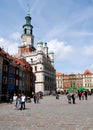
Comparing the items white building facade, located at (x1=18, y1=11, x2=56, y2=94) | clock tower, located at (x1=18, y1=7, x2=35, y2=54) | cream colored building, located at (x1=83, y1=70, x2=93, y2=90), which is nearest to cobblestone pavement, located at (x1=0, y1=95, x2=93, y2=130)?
white building facade, located at (x1=18, y1=11, x2=56, y2=94)

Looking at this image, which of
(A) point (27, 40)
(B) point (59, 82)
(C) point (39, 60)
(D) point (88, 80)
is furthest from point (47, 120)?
(B) point (59, 82)

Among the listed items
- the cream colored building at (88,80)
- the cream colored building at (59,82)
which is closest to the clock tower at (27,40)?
the cream colored building at (59,82)

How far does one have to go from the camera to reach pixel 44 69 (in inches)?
3991

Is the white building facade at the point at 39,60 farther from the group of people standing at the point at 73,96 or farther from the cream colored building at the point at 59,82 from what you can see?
the group of people standing at the point at 73,96

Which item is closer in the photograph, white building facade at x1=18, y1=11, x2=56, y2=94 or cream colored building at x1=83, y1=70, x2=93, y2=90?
white building facade at x1=18, y1=11, x2=56, y2=94

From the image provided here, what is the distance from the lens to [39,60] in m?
100

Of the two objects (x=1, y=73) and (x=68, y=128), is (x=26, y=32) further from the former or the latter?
(x=68, y=128)

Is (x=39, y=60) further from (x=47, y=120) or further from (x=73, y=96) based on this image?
(x=47, y=120)

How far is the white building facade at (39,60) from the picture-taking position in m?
99.9

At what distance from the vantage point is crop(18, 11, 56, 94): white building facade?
99875 mm

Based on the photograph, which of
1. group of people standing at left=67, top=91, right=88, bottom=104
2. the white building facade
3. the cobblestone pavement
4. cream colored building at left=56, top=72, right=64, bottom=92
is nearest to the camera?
the cobblestone pavement

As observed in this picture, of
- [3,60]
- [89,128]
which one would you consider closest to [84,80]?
[3,60]

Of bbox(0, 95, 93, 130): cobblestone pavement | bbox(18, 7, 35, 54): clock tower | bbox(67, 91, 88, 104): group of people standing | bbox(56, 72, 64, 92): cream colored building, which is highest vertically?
bbox(18, 7, 35, 54): clock tower

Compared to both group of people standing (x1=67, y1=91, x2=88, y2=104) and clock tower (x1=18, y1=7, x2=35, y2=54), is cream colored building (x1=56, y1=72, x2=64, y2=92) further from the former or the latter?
group of people standing (x1=67, y1=91, x2=88, y2=104)
